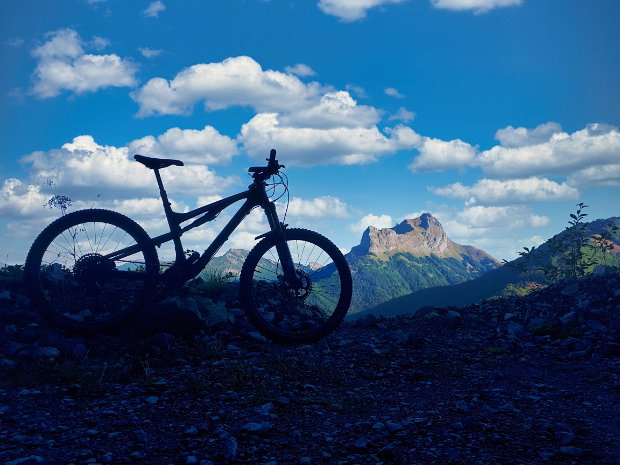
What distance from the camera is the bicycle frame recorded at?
7.72m

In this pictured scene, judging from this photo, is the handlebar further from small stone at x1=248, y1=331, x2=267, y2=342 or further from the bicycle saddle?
small stone at x1=248, y1=331, x2=267, y2=342

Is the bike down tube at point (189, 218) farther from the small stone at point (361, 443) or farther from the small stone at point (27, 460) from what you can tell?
the small stone at point (361, 443)

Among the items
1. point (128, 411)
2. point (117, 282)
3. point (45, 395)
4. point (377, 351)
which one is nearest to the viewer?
point (128, 411)

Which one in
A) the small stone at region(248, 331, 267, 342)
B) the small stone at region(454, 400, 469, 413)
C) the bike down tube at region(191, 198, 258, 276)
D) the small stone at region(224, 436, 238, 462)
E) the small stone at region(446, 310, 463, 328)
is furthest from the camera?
the small stone at region(446, 310, 463, 328)

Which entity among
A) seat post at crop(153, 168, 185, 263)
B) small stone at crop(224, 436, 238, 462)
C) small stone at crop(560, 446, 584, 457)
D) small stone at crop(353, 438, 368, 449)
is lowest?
small stone at crop(560, 446, 584, 457)

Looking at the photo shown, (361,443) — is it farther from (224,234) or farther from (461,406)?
(224,234)

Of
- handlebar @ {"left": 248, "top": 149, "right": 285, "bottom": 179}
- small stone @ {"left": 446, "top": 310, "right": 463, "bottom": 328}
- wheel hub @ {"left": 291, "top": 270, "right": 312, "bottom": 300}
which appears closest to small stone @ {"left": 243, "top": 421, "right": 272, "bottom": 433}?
wheel hub @ {"left": 291, "top": 270, "right": 312, "bottom": 300}

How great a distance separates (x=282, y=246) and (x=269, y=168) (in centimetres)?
127

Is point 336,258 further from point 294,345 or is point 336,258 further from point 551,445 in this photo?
point 551,445

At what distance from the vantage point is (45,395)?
18.0 feet

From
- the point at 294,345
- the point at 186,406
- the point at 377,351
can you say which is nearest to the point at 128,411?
the point at 186,406

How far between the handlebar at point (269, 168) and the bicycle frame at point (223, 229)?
13 centimetres

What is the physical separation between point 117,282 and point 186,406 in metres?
5.07

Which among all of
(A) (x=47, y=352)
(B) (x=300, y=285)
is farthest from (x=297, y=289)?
(A) (x=47, y=352)
